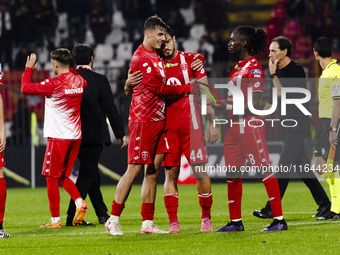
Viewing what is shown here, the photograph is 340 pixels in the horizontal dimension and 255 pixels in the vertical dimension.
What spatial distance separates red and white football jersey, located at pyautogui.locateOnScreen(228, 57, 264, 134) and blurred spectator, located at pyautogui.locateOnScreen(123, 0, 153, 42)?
1481 centimetres

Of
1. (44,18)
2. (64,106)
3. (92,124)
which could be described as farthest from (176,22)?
(64,106)

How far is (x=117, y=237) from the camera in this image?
22.7 feet

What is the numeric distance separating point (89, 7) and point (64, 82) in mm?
15053

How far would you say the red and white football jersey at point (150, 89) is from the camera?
6.79 m

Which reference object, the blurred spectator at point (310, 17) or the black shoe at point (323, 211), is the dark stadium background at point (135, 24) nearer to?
the blurred spectator at point (310, 17)

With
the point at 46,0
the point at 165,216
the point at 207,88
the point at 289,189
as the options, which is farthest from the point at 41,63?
the point at 207,88

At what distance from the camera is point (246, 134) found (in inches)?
276

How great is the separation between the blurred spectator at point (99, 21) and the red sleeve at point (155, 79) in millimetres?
15096

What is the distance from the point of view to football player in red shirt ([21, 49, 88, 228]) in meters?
8.05

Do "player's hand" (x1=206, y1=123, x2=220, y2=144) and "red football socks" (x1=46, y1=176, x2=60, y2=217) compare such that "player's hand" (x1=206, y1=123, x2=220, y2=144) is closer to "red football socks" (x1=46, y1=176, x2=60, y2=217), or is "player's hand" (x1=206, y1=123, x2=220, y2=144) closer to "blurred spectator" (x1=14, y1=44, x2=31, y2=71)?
"red football socks" (x1=46, y1=176, x2=60, y2=217)

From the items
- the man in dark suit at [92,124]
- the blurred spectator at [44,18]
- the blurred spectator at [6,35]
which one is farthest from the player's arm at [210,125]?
the blurred spectator at [44,18]

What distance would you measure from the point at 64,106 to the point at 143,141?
61.8 inches

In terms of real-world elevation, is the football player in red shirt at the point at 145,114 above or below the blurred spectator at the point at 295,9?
below

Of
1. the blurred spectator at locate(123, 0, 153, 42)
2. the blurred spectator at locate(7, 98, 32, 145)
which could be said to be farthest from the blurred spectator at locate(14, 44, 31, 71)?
the blurred spectator at locate(7, 98, 32, 145)
